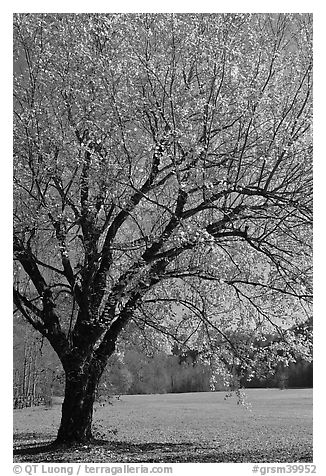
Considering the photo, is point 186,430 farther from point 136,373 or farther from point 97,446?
point 97,446

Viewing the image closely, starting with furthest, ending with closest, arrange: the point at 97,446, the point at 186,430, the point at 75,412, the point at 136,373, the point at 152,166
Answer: the point at 136,373 < the point at 186,430 < the point at 75,412 < the point at 97,446 < the point at 152,166

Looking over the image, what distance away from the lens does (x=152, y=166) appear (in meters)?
6.31

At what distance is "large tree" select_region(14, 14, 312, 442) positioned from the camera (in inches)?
226

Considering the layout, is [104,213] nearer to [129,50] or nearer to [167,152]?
[167,152]

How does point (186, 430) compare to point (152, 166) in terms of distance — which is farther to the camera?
point (186, 430)

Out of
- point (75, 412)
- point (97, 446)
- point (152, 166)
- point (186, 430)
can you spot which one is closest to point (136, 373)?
point (186, 430)

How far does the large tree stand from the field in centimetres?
61

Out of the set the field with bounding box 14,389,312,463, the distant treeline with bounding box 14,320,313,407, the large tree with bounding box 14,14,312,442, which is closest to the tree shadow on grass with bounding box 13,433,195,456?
the field with bounding box 14,389,312,463

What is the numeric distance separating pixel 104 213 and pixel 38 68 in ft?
6.29

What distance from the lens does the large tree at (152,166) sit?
5746 millimetres


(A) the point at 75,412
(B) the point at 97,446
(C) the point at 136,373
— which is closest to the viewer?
(B) the point at 97,446

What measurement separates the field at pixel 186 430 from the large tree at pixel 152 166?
1.99 feet

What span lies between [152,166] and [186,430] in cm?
418

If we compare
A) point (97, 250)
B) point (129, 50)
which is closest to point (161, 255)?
point (97, 250)
